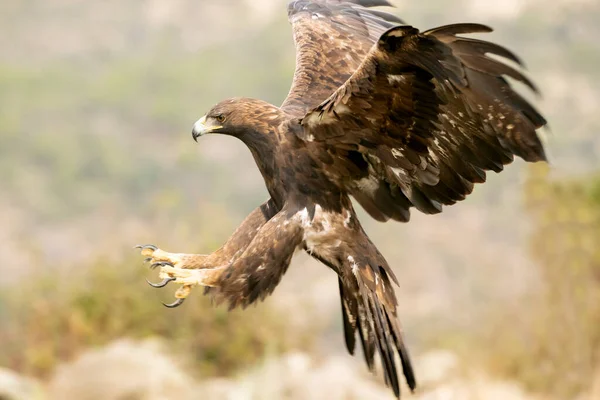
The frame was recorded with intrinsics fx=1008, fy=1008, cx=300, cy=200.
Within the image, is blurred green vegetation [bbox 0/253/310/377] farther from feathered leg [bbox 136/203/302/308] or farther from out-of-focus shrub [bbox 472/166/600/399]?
feathered leg [bbox 136/203/302/308]

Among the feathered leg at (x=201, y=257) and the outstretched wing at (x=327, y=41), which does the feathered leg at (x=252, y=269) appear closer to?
the feathered leg at (x=201, y=257)

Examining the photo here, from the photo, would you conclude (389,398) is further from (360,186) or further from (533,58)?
(533,58)

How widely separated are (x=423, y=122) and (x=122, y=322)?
20.0 feet

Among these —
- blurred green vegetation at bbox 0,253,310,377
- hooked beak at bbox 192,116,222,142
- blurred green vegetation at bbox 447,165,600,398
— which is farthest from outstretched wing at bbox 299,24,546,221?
blurred green vegetation at bbox 447,165,600,398

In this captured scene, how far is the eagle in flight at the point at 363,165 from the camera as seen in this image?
5234mm

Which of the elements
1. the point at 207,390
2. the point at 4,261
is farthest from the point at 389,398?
the point at 4,261

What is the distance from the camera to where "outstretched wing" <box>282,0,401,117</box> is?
21.5ft

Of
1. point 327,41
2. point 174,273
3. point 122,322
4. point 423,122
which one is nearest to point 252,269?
point 174,273

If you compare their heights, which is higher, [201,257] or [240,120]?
[240,120]

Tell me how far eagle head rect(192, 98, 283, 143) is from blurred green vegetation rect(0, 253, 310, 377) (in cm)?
484

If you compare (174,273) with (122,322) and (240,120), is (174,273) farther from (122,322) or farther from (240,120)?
(122,322)

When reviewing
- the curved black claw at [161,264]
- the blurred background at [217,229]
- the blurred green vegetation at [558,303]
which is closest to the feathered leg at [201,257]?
the curved black claw at [161,264]

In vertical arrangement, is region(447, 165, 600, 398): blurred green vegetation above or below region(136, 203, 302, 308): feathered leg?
above

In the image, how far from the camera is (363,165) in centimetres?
579
